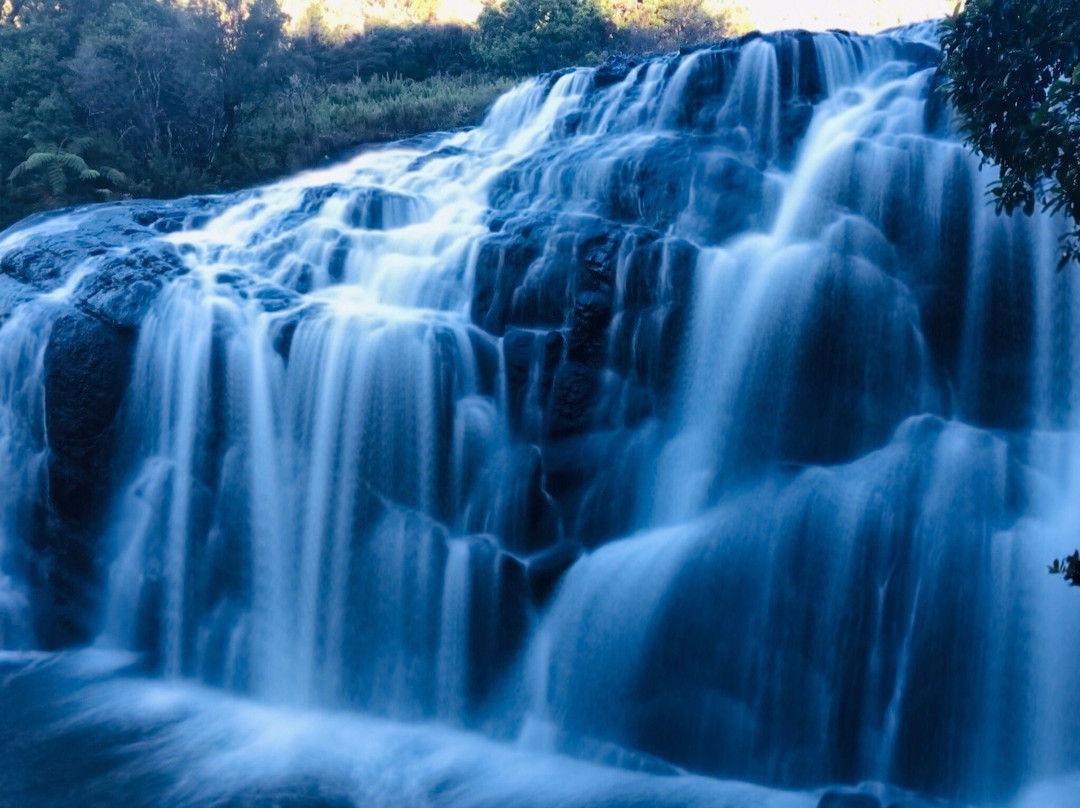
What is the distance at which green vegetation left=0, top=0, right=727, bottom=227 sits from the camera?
18.4 metres

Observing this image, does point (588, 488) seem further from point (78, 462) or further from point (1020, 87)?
point (78, 462)

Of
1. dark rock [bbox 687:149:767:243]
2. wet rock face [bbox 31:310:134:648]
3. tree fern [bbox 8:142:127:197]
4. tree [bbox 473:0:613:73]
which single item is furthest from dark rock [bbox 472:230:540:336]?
tree [bbox 473:0:613:73]

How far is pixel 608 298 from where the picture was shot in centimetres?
999

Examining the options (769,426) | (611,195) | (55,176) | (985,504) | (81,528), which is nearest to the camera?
(985,504)

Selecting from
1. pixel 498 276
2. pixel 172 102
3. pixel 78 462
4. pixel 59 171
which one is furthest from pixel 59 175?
pixel 498 276

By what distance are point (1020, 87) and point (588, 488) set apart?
5260mm

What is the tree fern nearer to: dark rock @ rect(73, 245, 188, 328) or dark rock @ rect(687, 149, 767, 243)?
dark rock @ rect(73, 245, 188, 328)

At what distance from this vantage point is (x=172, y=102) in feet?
64.3

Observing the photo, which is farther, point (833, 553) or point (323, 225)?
point (323, 225)

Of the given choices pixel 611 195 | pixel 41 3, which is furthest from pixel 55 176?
pixel 611 195

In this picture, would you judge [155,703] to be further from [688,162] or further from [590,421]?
[688,162]

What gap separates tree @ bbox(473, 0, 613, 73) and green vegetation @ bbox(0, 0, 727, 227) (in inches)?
58.2

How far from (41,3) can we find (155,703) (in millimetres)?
19639

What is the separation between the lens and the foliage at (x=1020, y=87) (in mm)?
6707
